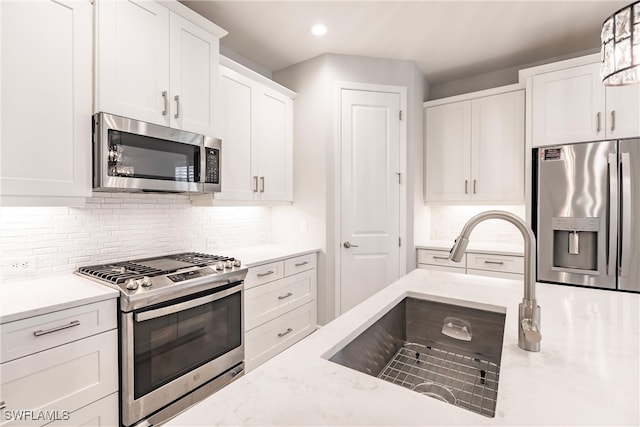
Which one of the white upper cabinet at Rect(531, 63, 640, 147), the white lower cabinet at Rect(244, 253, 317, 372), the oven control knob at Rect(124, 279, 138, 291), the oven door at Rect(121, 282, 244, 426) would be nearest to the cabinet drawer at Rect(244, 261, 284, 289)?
the white lower cabinet at Rect(244, 253, 317, 372)

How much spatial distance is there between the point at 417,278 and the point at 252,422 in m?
1.28

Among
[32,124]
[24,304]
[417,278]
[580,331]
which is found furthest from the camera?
[417,278]

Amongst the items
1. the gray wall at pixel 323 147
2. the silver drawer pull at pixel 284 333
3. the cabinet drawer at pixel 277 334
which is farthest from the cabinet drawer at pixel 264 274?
the gray wall at pixel 323 147

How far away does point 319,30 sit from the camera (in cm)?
265

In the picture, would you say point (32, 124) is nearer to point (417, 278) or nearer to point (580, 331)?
point (417, 278)

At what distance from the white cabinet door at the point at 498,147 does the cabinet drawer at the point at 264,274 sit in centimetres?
213

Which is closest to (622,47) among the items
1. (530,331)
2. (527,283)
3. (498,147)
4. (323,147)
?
(527,283)

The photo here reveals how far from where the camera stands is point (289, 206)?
129 inches

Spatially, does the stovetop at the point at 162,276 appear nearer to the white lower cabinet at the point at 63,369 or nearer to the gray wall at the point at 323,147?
the white lower cabinet at the point at 63,369

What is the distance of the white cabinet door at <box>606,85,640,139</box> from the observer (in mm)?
2395

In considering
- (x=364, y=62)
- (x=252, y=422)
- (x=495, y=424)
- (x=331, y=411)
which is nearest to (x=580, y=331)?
(x=495, y=424)

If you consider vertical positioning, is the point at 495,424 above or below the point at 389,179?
below

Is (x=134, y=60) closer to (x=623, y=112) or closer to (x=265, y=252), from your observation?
(x=265, y=252)

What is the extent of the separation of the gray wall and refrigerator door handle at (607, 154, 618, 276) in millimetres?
1501
